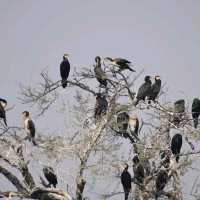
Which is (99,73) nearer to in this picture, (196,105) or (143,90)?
(143,90)

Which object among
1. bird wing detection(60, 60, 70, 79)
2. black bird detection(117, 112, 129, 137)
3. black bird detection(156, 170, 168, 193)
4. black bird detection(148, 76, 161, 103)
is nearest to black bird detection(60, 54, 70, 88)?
bird wing detection(60, 60, 70, 79)

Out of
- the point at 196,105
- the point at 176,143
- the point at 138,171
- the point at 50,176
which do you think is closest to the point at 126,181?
the point at 138,171

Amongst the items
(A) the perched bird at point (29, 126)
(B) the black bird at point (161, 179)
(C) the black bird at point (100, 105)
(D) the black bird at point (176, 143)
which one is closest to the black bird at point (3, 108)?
(A) the perched bird at point (29, 126)

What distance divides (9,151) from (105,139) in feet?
5.93

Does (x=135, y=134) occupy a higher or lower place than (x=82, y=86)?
lower

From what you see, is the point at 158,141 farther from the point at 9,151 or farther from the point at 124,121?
the point at 9,151

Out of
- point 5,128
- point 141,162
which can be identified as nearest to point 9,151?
point 5,128

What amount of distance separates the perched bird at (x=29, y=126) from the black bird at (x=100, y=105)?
137cm

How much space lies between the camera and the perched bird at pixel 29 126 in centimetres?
1285

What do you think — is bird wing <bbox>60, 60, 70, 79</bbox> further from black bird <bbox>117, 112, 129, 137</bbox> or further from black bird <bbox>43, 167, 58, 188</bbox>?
black bird <bbox>43, 167, 58, 188</bbox>

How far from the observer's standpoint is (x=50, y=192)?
13.1m

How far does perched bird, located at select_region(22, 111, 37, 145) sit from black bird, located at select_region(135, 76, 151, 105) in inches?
88.0

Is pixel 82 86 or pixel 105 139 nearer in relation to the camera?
pixel 105 139

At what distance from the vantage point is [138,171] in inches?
534
